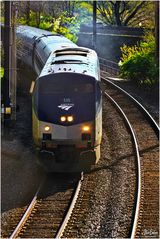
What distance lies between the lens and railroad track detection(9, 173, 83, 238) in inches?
426

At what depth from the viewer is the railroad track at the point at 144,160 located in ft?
36.5

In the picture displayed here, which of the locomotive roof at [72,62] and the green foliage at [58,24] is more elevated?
the green foliage at [58,24]

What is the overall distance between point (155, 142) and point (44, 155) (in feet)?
16.8

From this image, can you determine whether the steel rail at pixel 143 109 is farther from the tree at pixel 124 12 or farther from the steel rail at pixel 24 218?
the tree at pixel 124 12

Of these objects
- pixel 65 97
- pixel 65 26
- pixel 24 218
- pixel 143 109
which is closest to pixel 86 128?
pixel 65 97

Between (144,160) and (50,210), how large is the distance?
4.42m

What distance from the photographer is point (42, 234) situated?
1073cm

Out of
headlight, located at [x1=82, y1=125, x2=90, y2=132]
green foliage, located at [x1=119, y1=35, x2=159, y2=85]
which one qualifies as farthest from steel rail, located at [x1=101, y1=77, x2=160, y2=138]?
headlight, located at [x1=82, y1=125, x2=90, y2=132]

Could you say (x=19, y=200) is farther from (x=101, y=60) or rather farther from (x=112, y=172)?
(x=101, y=60)

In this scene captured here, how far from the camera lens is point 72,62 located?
14.5 meters

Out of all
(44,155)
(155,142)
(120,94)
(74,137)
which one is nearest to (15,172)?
(44,155)

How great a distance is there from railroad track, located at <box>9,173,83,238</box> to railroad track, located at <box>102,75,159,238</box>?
1581mm

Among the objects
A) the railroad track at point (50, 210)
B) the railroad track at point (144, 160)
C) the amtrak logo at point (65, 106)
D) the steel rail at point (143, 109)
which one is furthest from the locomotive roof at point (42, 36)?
the railroad track at point (50, 210)

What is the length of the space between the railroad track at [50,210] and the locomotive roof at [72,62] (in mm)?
2917
